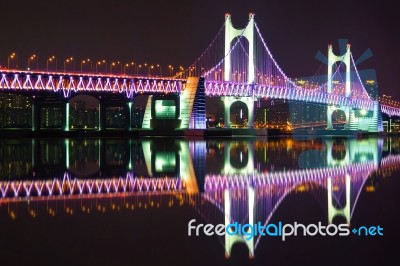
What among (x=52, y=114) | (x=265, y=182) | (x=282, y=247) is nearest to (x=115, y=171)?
(x=265, y=182)

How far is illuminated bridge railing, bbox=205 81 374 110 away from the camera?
6381 centimetres

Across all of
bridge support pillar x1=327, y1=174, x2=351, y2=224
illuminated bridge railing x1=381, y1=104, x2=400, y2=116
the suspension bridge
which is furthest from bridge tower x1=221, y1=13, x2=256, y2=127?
bridge support pillar x1=327, y1=174, x2=351, y2=224

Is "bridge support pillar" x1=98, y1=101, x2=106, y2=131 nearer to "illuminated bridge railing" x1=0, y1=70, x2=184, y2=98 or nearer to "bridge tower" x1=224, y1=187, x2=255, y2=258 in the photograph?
"illuminated bridge railing" x1=0, y1=70, x2=184, y2=98

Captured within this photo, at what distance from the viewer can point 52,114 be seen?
127562mm

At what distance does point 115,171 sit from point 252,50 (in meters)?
52.7

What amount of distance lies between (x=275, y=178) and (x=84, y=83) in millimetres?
52781

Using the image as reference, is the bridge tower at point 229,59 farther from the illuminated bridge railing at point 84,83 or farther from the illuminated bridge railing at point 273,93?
the illuminated bridge railing at point 84,83

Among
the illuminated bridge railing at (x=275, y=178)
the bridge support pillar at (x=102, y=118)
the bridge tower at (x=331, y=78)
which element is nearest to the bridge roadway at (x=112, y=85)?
the bridge support pillar at (x=102, y=118)

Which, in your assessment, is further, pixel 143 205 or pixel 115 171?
pixel 115 171

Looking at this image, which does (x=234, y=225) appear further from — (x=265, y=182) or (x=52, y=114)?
(x=52, y=114)

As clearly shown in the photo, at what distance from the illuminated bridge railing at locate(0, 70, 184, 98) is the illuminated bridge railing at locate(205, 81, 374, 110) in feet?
13.0

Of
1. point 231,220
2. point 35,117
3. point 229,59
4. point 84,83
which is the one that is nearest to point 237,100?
point 229,59

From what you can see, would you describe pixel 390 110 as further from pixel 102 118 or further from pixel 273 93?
pixel 102 118

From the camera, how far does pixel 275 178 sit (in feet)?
41.8
